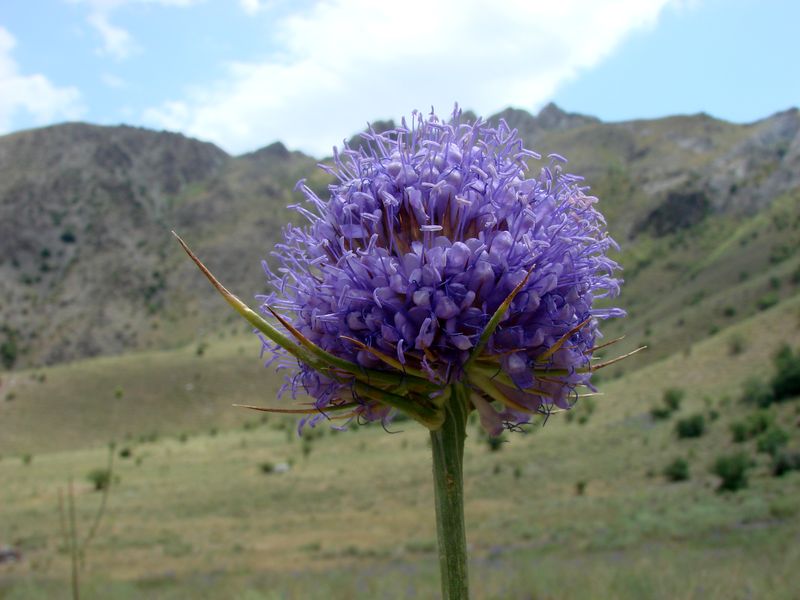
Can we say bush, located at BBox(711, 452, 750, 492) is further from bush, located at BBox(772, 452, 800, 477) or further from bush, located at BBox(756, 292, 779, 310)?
bush, located at BBox(756, 292, 779, 310)

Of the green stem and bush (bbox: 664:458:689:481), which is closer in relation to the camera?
the green stem

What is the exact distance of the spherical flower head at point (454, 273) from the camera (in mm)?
2965

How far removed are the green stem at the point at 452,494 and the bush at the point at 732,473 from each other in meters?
29.3

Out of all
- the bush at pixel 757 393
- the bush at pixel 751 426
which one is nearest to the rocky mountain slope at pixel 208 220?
the bush at pixel 757 393

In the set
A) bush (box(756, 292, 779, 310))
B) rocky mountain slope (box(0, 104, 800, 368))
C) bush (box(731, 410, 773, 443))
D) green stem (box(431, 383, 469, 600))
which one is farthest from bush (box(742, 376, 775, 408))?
green stem (box(431, 383, 469, 600))

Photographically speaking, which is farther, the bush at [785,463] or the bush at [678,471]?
the bush at [678,471]

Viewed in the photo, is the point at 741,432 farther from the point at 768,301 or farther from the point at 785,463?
the point at 768,301

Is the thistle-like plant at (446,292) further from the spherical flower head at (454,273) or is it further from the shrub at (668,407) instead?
the shrub at (668,407)

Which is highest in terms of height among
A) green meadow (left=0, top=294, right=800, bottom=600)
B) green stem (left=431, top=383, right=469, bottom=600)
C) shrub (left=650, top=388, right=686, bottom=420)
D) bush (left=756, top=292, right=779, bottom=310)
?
bush (left=756, top=292, right=779, bottom=310)

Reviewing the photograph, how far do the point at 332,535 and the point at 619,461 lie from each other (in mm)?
15967

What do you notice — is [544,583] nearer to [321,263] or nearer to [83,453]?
[321,263]

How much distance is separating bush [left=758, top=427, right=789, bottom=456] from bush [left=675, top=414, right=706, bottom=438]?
6.39m

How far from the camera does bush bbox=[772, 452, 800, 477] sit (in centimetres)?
2961

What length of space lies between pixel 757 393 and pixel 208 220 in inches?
4716
